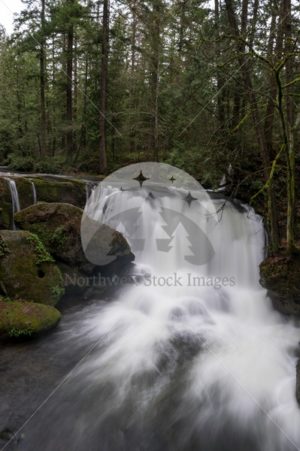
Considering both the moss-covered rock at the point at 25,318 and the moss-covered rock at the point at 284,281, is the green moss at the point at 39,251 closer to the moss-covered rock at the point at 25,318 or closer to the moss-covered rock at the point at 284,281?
the moss-covered rock at the point at 25,318

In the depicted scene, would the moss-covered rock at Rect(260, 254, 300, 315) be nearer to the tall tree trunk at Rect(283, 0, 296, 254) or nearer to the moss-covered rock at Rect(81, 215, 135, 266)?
the tall tree trunk at Rect(283, 0, 296, 254)

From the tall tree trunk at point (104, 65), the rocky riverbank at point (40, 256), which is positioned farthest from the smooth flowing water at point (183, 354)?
the tall tree trunk at point (104, 65)

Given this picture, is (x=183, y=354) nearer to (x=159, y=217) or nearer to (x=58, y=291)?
(x=58, y=291)

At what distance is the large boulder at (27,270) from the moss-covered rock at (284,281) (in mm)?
4486

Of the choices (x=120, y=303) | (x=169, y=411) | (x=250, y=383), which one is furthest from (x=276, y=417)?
(x=120, y=303)

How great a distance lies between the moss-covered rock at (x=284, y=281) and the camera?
6.54m

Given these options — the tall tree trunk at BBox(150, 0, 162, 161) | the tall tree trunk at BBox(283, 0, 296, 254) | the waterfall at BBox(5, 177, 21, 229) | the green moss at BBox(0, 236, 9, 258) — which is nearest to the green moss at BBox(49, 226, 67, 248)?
the green moss at BBox(0, 236, 9, 258)

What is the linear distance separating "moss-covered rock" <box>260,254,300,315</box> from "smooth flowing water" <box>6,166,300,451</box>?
0.34 m

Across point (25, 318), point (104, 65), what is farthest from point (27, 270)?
point (104, 65)

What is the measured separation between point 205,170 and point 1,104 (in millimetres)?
18077

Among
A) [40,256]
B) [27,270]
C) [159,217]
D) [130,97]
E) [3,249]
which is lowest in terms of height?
[27,270]

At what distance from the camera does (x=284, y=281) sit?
260 inches

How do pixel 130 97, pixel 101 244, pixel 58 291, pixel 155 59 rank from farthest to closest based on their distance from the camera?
1. pixel 130 97
2. pixel 155 59
3. pixel 101 244
4. pixel 58 291

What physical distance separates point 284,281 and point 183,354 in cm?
266
